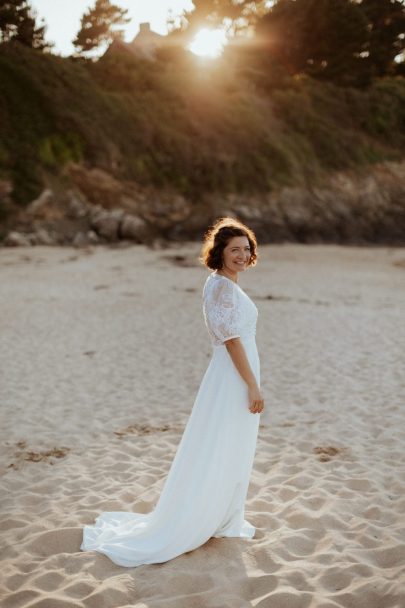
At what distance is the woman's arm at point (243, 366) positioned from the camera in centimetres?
371

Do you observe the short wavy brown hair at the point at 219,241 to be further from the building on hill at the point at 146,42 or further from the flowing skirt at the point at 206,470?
the building on hill at the point at 146,42

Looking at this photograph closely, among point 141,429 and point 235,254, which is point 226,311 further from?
point 141,429

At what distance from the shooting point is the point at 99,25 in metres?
48.7

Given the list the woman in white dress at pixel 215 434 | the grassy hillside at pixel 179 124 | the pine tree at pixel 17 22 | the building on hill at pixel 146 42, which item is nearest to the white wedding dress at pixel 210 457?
the woman in white dress at pixel 215 434

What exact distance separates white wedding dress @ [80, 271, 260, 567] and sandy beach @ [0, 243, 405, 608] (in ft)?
0.47

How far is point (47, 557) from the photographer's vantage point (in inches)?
159

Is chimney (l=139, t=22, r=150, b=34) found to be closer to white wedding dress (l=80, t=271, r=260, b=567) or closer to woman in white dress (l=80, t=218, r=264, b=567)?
woman in white dress (l=80, t=218, r=264, b=567)

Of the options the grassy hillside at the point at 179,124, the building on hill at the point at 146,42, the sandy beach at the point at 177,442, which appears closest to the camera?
the sandy beach at the point at 177,442

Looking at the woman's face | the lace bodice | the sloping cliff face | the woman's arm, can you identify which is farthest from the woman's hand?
the sloping cliff face

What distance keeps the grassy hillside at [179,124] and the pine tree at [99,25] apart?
45.9ft

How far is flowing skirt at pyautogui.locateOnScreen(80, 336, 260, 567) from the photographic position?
3.83 metres

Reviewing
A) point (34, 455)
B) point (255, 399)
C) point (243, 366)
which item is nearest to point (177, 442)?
point (34, 455)

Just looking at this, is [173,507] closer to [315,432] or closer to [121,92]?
[315,432]

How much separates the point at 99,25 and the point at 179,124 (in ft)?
77.2
